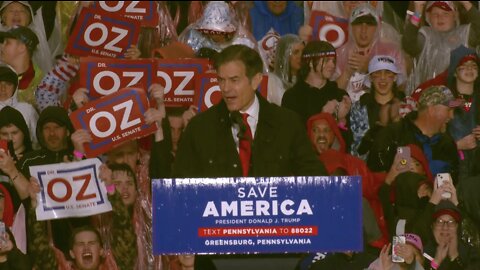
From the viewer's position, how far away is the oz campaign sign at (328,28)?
1071cm

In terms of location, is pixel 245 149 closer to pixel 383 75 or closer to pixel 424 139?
pixel 424 139

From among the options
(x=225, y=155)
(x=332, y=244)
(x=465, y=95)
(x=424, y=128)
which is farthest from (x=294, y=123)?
(x=465, y=95)

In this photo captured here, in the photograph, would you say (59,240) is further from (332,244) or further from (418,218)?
Answer: (332,244)

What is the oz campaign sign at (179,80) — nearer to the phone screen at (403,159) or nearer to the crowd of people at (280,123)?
the crowd of people at (280,123)

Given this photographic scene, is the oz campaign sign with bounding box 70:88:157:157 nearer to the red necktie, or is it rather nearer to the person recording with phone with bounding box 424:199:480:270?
the person recording with phone with bounding box 424:199:480:270

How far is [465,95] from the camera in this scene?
31.5 feet

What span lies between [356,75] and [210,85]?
1.42m

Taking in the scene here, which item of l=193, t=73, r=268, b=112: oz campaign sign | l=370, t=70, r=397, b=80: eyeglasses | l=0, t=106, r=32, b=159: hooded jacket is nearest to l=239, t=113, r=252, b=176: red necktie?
l=193, t=73, r=268, b=112: oz campaign sign

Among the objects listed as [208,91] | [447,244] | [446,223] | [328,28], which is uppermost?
[328,28]

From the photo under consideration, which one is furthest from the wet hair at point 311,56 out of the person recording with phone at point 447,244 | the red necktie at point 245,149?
the red necktie at point 245,149

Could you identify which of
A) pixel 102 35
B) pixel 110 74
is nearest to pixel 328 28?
pixel 102 35

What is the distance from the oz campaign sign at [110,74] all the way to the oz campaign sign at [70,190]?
1.06 m

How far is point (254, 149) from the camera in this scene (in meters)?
6.55

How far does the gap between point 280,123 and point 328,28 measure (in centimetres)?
422
